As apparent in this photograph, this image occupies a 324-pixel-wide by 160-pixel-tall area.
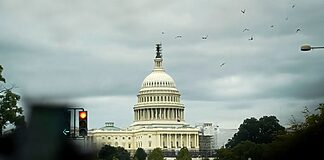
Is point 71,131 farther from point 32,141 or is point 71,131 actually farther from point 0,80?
A: point 0,80

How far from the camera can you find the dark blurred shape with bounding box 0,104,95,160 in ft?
110

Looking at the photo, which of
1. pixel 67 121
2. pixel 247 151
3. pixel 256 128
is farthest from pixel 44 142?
pixel 256 128

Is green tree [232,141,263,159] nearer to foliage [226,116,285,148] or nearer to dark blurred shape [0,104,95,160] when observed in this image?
foliage [226,116,285,148]

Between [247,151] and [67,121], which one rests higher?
[247,151]

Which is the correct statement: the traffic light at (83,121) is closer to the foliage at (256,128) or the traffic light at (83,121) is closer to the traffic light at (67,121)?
the traffic light at (67,121)

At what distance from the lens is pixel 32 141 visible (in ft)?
115

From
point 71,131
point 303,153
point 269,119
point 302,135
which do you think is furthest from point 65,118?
point 269,119

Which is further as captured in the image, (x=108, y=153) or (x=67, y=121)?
(x=108, y=153)

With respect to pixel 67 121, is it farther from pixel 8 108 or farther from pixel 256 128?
pixel 256 128

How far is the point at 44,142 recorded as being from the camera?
3478 cm

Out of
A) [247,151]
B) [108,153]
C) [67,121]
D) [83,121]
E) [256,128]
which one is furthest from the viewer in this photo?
[256,128]

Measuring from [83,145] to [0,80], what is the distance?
15.6 metres

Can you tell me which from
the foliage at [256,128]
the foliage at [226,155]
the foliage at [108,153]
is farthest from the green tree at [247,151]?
the foliage at [256,128]

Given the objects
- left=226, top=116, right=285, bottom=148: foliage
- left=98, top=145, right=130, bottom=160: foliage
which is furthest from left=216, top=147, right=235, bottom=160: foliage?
left=226, top=116, right=285, bottom=148: foliage
